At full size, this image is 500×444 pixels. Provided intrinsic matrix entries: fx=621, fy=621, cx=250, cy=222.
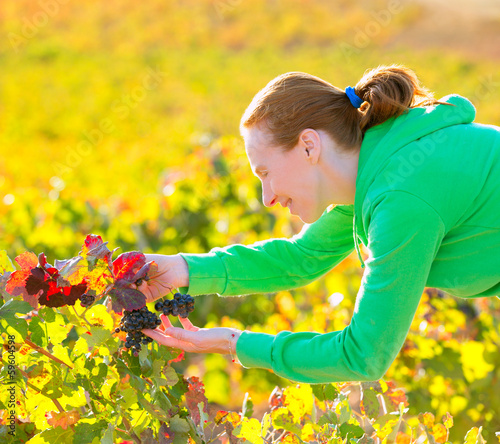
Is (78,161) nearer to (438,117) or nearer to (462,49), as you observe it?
(438,117)

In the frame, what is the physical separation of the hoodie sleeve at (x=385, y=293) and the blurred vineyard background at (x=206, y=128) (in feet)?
1.37

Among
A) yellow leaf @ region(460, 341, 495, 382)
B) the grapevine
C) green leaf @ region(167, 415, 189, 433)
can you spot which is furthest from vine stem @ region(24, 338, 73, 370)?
yellow leaf @ region(460, 341, 495, 382)

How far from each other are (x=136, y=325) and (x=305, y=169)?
46 cm

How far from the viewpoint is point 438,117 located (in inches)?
45.8

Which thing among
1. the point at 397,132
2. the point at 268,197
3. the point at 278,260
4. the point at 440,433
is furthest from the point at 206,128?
the point at 440,433

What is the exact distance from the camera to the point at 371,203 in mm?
1065

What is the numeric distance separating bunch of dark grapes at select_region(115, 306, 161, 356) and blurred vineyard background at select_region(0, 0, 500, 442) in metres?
0.55

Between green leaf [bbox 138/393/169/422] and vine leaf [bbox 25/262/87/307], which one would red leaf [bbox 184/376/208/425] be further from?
vine leaf [bbox 25/262/87/307]

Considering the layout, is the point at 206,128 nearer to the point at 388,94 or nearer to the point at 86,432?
the point at 388,94

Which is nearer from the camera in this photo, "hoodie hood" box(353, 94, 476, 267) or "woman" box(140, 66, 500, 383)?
"woman" box(140, 66, 500, 383)

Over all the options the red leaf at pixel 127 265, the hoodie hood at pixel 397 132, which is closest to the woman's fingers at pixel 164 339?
the red leaf at pixel 127 265

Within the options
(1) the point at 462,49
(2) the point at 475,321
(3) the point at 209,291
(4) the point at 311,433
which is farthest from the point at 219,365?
(1) the point at 462,49

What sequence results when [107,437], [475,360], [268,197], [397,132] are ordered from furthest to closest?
[475,360] < [268,197] < [397,132] < [107,437]

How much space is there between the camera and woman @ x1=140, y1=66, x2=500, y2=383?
1002mm
